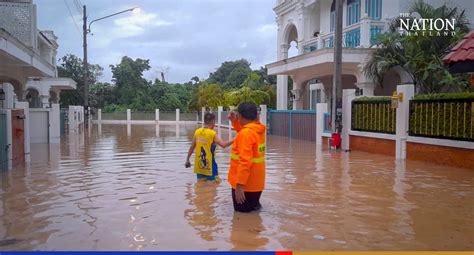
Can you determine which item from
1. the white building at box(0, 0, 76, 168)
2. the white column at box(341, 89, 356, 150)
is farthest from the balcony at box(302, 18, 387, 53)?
the white building at box(0, 0, 76, 168)

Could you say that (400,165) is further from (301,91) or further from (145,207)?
(301,91)

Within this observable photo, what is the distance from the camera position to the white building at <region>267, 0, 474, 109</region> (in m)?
20.3

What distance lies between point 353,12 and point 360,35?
133 inches

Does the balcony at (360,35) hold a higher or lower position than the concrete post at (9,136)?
higher

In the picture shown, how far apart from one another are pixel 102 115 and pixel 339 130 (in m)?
42.3

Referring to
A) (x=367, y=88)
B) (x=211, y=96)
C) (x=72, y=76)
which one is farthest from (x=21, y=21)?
(x=72, y=76)

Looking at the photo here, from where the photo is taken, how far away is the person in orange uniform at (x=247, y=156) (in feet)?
18.3

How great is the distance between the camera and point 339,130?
54.4 ft

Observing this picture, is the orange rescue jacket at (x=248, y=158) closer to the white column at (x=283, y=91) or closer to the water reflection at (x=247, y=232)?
the water reflection at (x=247, y=232)

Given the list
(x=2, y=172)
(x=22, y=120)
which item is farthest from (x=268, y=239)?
(x=22, y=120)

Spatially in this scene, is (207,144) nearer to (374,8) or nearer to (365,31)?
(365,31)

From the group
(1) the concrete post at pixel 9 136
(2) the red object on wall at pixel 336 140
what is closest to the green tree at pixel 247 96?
(2) the red object on wall at pixel 336 140

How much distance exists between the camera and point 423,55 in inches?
691

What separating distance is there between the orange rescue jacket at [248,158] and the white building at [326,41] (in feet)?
47.9
